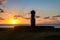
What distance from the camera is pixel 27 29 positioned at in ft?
112

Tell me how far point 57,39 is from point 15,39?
5768mm

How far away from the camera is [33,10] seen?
33906 millimetres

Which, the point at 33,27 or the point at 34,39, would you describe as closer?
the point at 34,39

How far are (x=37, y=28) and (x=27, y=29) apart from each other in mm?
2089

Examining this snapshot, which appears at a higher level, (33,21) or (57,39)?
(33,21)

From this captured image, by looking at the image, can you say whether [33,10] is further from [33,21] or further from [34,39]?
[34,39]

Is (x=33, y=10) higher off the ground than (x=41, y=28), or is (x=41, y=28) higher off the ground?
(x=33, y=10)

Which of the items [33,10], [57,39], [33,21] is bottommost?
[57,39]

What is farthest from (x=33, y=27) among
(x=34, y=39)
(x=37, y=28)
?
(x=34, y=39)

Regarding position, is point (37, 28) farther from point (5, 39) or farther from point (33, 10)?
point (5, 39)

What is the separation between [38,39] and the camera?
22500 millimetres

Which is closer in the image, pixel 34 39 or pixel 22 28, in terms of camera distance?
pixel 34 39

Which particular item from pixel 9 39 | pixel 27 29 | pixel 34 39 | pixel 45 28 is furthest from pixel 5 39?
pixel 45 28

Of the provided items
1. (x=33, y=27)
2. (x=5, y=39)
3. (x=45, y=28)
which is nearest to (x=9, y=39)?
(x=5, y=39)
